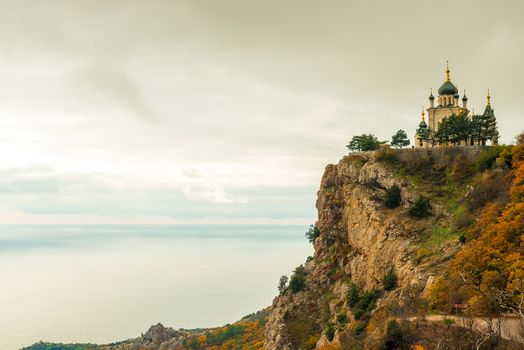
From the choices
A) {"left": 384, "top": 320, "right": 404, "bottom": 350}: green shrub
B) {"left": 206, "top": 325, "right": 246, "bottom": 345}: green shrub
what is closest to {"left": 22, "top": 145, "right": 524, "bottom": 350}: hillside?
{"left": 384, "top": 320, "right": 404, "bottom": 350}: green shrub

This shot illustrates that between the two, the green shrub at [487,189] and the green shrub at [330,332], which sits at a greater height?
the green shrub at [487,189]

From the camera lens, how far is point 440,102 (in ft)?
219

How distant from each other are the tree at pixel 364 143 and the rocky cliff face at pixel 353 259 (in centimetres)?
418

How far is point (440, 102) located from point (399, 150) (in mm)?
14888

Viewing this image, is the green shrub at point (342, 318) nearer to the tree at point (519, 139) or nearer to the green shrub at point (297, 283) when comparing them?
the green shrub at point (297, 283)

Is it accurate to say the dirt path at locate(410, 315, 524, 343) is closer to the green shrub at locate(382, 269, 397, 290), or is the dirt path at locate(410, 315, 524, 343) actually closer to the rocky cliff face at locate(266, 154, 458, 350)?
the rocky cliff face at locate(266, 154, 458, 350)

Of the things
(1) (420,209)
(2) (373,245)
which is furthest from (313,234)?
(1) (420,209)

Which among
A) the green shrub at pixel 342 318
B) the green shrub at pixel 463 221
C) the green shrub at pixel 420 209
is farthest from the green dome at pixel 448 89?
the green shrub at pixel 342 318

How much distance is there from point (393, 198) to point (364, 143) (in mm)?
14963

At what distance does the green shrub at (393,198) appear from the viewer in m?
51.7

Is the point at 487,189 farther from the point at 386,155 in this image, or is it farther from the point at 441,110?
the point at 441,110

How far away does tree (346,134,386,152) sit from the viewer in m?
64.4

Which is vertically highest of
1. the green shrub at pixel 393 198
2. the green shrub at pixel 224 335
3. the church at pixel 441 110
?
the church at pixel 441 110

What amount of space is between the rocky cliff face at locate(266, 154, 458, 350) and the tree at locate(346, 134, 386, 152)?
4.18m
